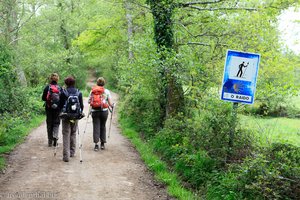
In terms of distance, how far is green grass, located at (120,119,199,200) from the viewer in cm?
662

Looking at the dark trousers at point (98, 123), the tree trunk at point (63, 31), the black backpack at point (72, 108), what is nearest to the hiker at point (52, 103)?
the dark trousers at point (98, 123)

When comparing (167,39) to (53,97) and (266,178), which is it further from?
(266,178)

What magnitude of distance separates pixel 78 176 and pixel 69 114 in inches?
73.0

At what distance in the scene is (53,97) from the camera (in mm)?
10117

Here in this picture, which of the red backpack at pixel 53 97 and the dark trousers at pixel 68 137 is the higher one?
the red backpack at pixel 53 97

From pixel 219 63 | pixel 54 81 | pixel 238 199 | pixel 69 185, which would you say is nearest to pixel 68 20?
pixel 54 81

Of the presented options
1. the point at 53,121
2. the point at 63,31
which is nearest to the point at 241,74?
the point at 53,121

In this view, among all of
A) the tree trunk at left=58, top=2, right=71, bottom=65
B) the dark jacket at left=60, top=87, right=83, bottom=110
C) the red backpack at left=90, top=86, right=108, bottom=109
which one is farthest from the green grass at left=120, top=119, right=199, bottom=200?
the tree trunk at left=58, top=2, right=71, bottom=65

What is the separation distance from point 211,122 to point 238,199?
213cm

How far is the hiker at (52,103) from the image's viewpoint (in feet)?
33.2

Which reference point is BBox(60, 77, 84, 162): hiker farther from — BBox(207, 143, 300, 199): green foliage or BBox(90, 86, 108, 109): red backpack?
BBox(207, 143, 300, 199): green foliage

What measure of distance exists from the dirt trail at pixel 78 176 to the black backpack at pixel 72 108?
120cm

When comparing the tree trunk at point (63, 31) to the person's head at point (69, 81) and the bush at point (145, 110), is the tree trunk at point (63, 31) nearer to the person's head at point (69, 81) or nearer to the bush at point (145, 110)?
the bush at point (145, 110)

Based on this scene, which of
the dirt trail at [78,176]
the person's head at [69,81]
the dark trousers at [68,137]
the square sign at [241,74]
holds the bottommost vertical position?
the dirt trail at [78,176]
